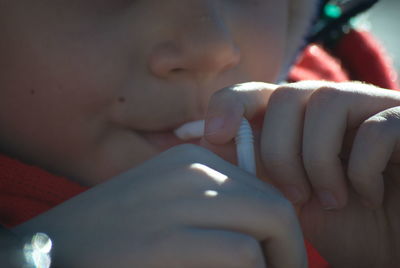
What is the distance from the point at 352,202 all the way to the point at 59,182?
16.4 inches

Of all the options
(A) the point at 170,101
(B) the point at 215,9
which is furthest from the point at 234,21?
(A) the point at 170,101

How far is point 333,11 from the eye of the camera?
150cm

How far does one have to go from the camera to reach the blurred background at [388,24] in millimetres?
3441

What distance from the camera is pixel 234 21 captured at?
0.88m

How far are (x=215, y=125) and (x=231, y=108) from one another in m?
0.03

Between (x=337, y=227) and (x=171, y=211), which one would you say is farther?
(x=337, y=227)

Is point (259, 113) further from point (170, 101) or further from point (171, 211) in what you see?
point (171, 211)

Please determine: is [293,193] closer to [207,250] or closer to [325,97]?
[325,97]

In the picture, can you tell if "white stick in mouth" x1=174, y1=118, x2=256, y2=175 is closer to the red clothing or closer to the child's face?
the child's face

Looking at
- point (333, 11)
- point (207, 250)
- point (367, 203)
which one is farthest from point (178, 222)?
point (333, 11)

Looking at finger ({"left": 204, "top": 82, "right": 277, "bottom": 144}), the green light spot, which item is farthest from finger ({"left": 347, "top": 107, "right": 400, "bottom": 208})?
the green light spot

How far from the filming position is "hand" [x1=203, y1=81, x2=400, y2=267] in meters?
0.71

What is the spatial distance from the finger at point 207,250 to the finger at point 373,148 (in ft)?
0.75

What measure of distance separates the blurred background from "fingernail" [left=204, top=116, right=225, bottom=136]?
2.69 meters
